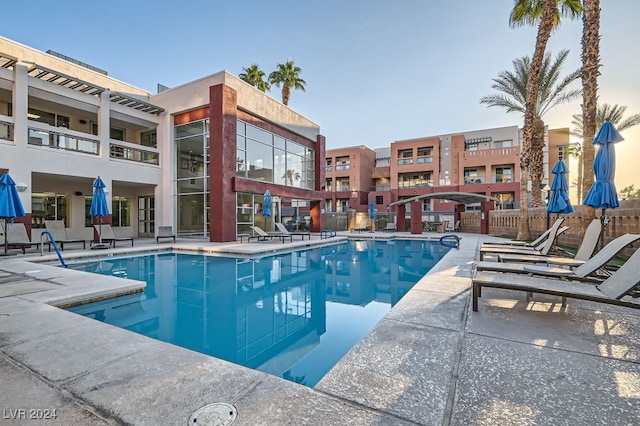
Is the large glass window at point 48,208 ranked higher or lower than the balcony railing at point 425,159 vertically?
lower

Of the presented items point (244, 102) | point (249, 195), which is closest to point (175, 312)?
point (249, 195)

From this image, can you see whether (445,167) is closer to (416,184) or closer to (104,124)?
A: (416,184)

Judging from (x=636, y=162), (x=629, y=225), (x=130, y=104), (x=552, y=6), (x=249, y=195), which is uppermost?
(x=552, y=6)

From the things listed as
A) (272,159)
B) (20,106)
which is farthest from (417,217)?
(20,106)

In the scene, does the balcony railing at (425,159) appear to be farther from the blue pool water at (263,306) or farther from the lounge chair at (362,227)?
the blue pool water at (263,306)

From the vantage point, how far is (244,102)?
16.6m

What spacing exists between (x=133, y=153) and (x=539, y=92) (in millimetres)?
23926

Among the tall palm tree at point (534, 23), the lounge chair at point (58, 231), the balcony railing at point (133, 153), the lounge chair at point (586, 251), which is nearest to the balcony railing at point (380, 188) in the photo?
the tall palm tree at point (534, 23)

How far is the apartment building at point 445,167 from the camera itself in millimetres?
33375

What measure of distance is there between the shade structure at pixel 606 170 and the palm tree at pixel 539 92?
12.2 meters

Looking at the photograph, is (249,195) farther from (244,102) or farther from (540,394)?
(540,394)

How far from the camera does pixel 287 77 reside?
26469 mm

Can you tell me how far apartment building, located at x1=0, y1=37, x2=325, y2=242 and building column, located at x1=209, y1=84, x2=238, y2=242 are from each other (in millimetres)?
49

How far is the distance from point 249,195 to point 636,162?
1033 inches
